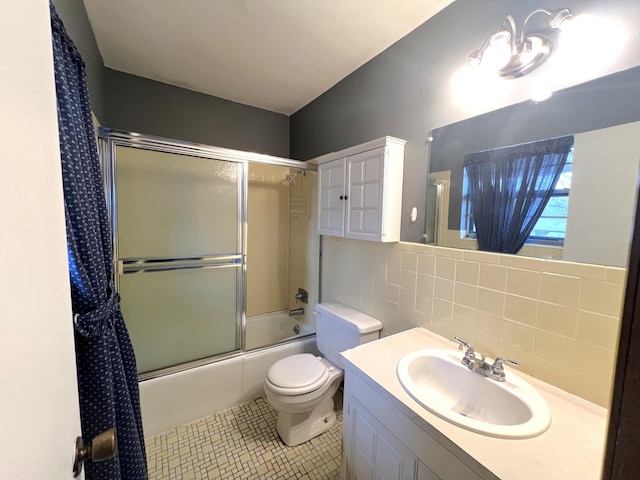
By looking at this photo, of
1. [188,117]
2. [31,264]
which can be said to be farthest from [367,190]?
[188,117]

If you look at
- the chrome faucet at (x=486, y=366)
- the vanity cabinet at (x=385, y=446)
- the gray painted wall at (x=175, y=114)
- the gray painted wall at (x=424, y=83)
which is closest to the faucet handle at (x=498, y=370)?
the chrome faucet at (x=486, y=366)

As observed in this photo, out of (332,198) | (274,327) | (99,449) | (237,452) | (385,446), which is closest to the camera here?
(99,449)

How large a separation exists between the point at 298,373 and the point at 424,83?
1.87m

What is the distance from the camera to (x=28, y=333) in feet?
1.25

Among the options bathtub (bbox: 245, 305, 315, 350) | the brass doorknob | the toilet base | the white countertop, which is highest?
the brass doorknob

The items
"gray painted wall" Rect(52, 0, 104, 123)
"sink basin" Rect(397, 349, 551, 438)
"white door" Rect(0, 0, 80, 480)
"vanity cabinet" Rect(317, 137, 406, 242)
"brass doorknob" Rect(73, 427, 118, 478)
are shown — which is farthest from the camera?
"vanity cabinet" Rect(317, 137, 406, 242)

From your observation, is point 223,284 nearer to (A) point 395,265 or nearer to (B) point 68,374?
(A) point 395,265

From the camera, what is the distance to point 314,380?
5.34 ft

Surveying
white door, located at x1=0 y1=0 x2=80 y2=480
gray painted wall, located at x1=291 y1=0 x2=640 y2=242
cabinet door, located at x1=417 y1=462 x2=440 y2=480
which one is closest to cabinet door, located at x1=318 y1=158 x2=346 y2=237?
gray painted wall, located at x1=291 y1=0 x2=640 y2=242

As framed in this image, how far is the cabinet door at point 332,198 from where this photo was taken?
1.83 meters

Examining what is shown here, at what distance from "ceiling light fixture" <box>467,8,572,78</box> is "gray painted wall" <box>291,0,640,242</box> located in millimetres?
31

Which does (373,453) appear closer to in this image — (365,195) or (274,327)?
(365,195)

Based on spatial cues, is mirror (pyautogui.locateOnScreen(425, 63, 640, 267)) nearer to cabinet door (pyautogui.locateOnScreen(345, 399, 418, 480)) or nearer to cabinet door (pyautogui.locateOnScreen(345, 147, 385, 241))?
cabinet door (pyautogui.locateOnScreen(345, 147, 385, 241))

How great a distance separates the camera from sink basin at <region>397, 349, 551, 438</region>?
2.77ft
